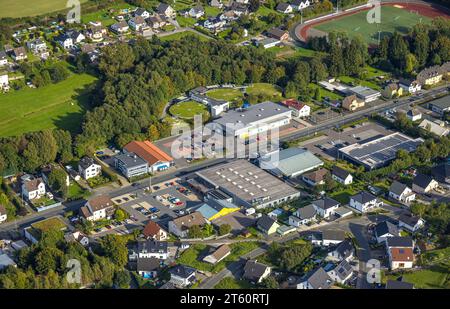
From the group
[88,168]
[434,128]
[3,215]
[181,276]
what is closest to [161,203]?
[88,168]

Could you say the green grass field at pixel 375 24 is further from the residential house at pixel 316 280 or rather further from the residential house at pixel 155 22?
the residential house at pixel 316 280

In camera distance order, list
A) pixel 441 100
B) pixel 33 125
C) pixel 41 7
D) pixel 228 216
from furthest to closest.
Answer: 1. pixel 41 7
2. pixel 441 100
3. pixel 33 125
4. pixel 228 216

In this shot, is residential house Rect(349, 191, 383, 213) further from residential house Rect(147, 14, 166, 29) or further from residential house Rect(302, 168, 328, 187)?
residential house Rect(147, 14, 166, 29)

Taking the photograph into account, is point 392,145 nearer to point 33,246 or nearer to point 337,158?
point 337,158

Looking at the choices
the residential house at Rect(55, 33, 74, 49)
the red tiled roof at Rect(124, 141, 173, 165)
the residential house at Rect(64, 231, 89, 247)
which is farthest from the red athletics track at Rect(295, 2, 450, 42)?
the residential house at Rect(64, 231, 89, 247)

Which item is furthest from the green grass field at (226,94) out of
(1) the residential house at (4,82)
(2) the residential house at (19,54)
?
(2) the residential house at (19,54)

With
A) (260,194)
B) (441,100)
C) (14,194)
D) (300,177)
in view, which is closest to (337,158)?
(300,177)

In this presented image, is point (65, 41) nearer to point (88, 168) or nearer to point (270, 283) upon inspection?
point (88, 168)
